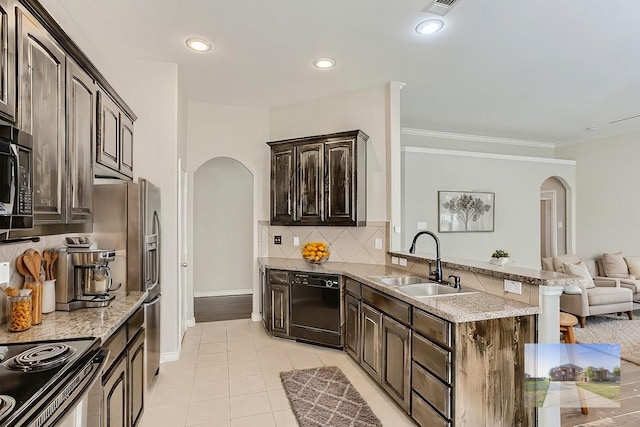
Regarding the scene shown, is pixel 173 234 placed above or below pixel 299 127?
below

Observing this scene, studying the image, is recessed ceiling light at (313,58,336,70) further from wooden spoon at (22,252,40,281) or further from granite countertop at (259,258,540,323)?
wooden spoon at (22,252,40,281)

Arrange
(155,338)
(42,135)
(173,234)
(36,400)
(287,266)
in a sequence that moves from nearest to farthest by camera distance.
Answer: (36,400)
(42,135)
(155,338)
(173,234)
(287,266)

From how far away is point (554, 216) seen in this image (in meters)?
7.89

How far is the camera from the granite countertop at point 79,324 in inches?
65.8

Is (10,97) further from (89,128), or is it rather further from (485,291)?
(485,291)

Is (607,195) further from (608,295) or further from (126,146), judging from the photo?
(126,146)

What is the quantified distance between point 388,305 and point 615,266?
5.39 m

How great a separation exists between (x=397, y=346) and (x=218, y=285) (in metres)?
4.65

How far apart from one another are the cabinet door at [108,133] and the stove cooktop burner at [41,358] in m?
1.30

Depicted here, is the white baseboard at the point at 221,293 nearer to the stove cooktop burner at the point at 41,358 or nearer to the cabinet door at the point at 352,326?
the cabinet door at the point at 352,326

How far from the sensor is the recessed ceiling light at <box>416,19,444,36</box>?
275 centimetres

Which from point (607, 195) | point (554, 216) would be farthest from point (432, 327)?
point (554, 216)

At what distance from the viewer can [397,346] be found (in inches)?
102

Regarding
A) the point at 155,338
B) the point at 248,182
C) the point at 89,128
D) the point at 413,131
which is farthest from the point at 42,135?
the point at 413,131
